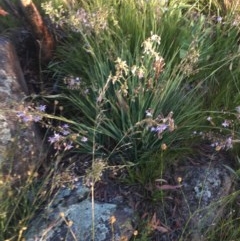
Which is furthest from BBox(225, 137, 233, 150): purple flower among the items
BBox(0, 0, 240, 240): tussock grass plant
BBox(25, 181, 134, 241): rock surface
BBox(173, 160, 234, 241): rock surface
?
BBox(25, 181, 134, 241): rock surface

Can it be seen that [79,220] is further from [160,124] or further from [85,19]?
[85,19]

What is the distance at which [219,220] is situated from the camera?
290 centimetres

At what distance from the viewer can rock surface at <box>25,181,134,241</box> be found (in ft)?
8.77

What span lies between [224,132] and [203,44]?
0.66 metres

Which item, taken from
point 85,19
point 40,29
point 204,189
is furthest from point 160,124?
point 40,29

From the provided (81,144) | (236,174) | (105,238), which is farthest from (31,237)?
(236,174)

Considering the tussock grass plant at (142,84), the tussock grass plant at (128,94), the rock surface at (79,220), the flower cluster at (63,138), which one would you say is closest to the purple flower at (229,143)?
the tussock grass plant at (142,84)

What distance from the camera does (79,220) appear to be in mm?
2734

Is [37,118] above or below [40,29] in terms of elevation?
below

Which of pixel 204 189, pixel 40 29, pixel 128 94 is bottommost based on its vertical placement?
pixel 204 189

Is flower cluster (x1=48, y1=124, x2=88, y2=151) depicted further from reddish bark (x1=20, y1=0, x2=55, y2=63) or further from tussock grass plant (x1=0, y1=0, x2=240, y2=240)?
reddish bark (x1=20, y1=0, x2=55, y2=63)

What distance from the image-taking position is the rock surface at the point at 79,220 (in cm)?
267

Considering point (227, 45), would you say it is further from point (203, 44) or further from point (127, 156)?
point (127, 156)

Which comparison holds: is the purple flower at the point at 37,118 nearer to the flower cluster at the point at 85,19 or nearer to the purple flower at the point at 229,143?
the flower cluster at the point at 85,19
